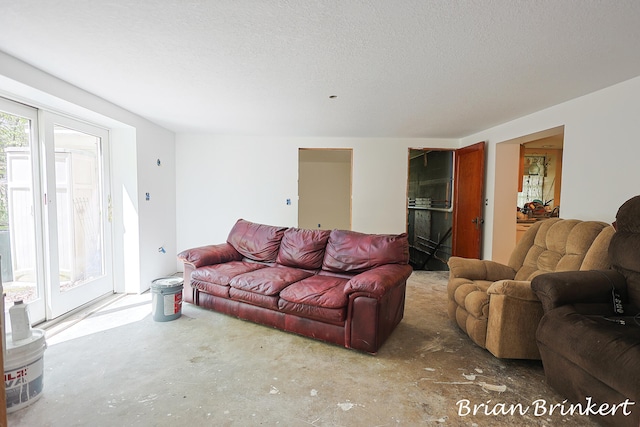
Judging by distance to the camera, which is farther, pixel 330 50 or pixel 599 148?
pixel 599 148

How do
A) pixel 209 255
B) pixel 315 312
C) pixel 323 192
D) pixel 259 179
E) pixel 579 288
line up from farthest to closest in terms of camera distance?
pixel 323 192 < pixel 259 179 < pixel 209 255 < pixel 315 312 < pixel 579 288

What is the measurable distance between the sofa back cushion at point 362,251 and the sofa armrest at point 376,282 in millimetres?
227

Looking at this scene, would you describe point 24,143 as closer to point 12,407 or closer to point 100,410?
point 12,407

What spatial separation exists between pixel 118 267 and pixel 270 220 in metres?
2.18

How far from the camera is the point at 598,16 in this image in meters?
1.60

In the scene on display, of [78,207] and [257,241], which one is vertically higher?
[78,207]

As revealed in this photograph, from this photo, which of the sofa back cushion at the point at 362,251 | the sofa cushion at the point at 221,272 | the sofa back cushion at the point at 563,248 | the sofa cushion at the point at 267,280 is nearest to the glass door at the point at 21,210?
the sofa cushion at the point at 221,272

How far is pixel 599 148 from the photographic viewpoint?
2.68 m

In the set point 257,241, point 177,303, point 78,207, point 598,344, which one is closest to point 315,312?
point 257,241

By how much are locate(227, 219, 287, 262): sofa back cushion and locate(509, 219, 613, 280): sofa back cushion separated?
2.52 meters

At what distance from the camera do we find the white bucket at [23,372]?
1671 millimetres

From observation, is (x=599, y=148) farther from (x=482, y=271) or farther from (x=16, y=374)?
(x=16, y=374)

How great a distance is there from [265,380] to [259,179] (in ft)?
11.2

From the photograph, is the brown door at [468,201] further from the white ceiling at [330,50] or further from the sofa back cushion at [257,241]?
the sofa back cushion at [257,241]
